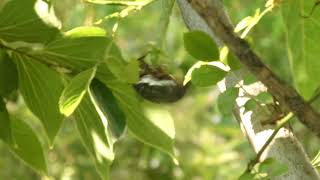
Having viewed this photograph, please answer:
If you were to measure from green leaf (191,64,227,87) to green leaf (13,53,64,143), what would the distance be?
15 cm

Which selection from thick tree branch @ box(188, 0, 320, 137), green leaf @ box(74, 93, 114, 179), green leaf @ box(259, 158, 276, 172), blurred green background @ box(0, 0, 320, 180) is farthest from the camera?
blurred green background @ box(0, 0, 320, 180)

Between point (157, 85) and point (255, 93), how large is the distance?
0.38 ft

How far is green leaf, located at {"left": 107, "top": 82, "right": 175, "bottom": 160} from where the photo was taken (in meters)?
0.61

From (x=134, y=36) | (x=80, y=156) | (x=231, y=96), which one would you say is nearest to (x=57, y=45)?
(x=231, y=96)

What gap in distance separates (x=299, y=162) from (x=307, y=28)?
0.14 m

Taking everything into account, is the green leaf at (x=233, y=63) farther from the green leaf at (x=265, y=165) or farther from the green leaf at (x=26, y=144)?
the green leaf at (x=26, y=144)

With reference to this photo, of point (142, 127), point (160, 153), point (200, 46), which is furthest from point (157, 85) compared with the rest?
point (160, 153)

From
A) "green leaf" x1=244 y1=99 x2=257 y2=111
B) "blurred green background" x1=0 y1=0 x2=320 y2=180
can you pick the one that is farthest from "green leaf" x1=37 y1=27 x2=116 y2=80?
"blurred green background" x1=0 y1=0 x2=320 y2=180

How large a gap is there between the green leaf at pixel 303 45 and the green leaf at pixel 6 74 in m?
0.26

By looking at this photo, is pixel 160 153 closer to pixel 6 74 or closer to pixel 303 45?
pixel 6 74

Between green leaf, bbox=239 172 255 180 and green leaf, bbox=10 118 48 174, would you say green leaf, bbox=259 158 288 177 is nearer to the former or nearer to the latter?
green leaf, bbox=239 172 255 180

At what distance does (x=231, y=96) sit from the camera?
1.75 ft

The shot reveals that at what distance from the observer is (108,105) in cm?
59

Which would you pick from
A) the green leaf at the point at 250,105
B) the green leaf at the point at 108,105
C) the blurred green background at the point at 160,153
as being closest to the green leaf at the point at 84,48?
the green leaf at the point at 108,105
